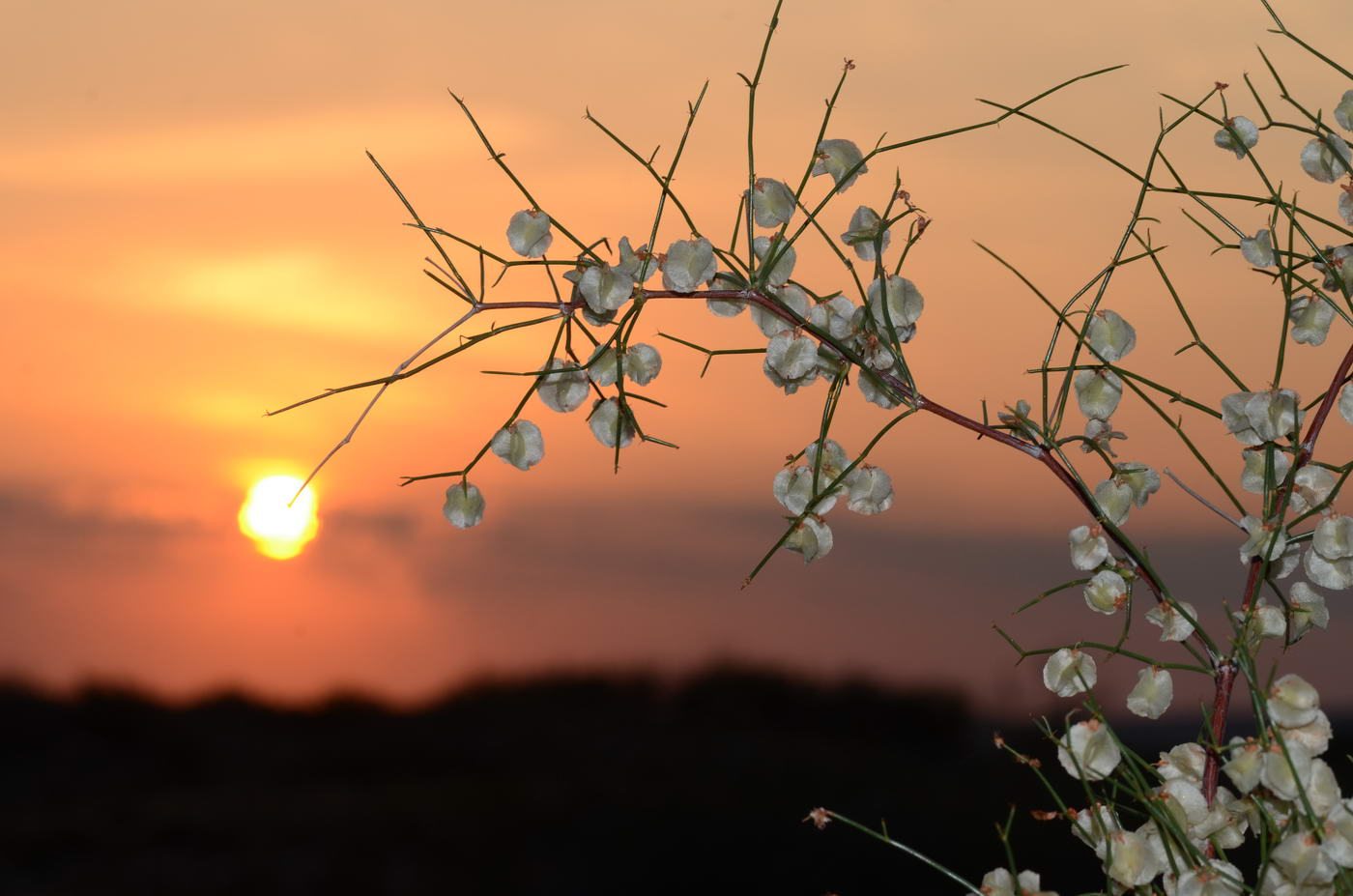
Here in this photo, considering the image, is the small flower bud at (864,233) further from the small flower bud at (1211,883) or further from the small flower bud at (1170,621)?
the small flower bud at (1211,883)

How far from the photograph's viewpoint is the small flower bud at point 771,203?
0.73 m

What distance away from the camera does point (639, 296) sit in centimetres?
73

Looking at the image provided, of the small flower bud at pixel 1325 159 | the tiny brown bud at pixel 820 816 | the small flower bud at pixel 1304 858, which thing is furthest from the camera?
the small flower bud at pixel 1325 159

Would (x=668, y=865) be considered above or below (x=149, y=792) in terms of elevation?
below

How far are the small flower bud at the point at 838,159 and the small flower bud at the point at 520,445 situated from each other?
258mm

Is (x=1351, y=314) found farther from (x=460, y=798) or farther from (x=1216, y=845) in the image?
(x=460, y=798)

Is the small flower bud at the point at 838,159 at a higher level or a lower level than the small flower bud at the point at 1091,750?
higher

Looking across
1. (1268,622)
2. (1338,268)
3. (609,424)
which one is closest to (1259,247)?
→ (1338,268)

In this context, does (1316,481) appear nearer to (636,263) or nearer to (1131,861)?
(1131,861)

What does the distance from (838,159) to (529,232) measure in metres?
0.21

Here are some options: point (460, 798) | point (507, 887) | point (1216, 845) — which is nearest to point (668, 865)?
point (507, 887)

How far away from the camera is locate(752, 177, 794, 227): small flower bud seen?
0.73m

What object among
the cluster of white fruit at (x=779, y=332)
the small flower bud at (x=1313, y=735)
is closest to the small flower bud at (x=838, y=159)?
the cluster of white fruit at (x=779, y=332)

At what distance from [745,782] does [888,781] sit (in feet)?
1.99
